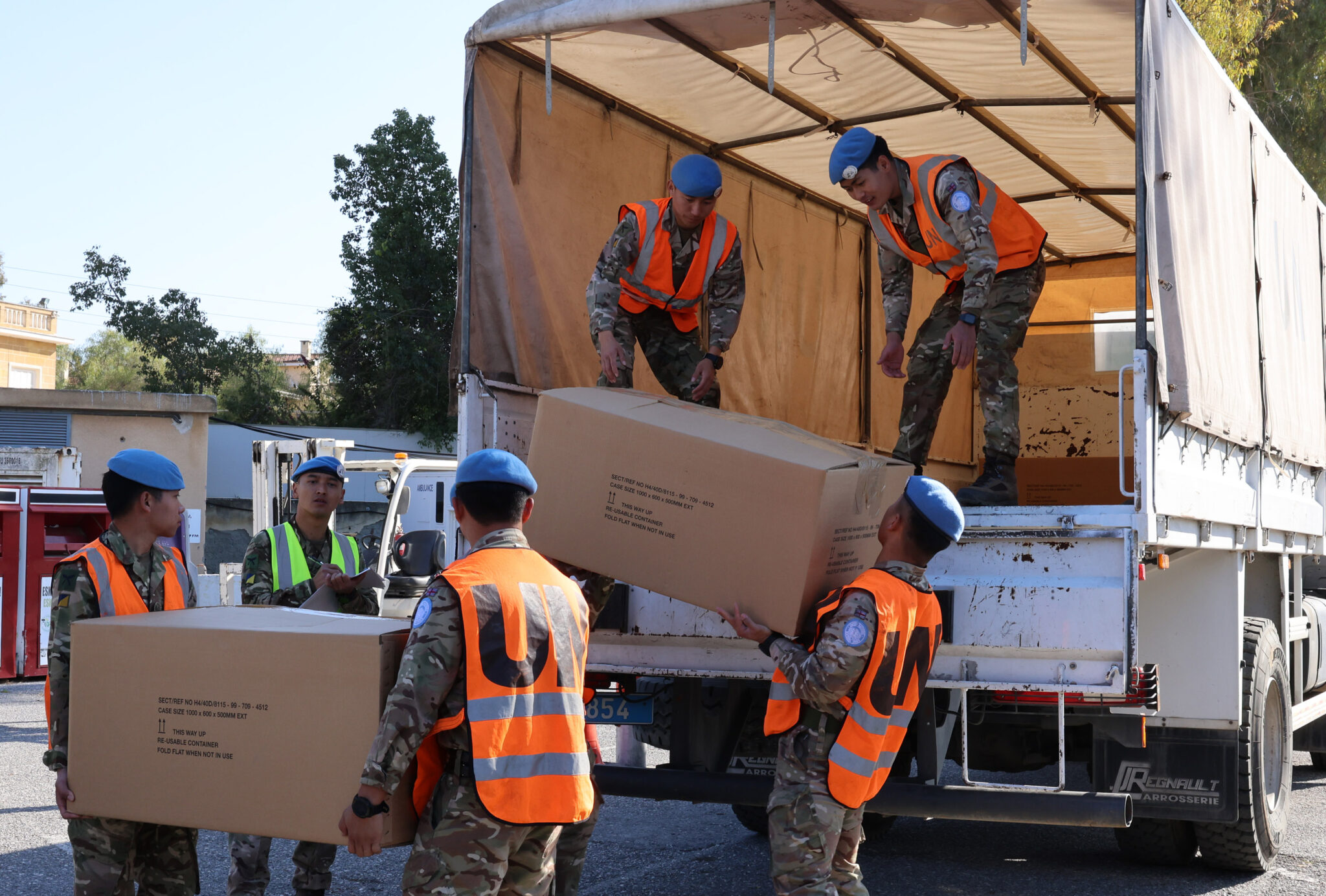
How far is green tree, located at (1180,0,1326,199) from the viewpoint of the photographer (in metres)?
16.2

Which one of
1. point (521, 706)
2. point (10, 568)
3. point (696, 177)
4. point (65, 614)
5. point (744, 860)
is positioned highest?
point (696, 177)

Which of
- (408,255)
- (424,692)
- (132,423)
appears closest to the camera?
(424,692)

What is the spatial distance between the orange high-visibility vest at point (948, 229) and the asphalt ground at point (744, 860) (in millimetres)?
2374

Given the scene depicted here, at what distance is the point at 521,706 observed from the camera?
276 centimetres

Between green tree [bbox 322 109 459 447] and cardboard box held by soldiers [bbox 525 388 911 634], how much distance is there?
2003cm

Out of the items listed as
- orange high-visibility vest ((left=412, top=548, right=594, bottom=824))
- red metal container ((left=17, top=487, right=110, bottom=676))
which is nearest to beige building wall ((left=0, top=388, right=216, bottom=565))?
red metal container ((left=17, top=487, right=110, bottom=676))

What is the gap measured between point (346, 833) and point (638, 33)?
141 inches

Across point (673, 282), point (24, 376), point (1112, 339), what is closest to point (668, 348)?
point (673, 282)

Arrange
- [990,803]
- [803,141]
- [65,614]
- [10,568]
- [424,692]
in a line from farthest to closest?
[10,568], [803,141], [990,803], [65,614], [424,692]

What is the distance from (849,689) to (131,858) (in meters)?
1.85

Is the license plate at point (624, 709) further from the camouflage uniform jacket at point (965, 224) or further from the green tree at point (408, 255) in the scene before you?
the green tree at point (408, 255)

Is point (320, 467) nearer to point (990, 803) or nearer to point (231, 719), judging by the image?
point (231, 719)

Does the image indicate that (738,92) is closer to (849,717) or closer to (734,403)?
(734,403)

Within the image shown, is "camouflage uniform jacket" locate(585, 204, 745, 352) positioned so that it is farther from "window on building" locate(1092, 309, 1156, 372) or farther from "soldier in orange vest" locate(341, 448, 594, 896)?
"window on building" locate(1092, 309, 1156, 372)
